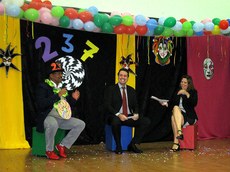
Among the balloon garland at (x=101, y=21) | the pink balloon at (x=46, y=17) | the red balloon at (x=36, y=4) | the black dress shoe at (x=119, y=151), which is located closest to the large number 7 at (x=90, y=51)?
the balloon garland at (x=101, y=21)

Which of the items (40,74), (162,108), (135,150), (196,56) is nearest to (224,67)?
(196,56)

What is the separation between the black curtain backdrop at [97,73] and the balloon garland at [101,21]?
671mm

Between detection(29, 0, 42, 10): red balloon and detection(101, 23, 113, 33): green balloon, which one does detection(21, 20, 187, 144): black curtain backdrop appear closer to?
detection(29, 0, 42, 10): red balloon

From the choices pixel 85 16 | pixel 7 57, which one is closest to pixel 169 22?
pixel 85 16

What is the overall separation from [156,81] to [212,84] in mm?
1059

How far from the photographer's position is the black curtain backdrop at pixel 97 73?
5.45 meters

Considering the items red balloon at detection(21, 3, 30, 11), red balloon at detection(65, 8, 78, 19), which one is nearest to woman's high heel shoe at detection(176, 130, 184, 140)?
red balloon at detection(65, 8, 78, 19)

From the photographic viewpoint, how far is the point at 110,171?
3.66m

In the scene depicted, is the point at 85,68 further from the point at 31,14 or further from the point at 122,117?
the point at 31,14

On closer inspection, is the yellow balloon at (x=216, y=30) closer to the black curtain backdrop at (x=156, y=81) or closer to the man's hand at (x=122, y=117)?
the black curtain backdrop at (x=156, y=81)

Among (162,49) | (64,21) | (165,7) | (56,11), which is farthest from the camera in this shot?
(162,49)

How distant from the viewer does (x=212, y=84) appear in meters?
6.71

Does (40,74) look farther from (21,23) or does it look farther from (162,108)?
(162,108)

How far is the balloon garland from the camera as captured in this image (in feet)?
15.1
